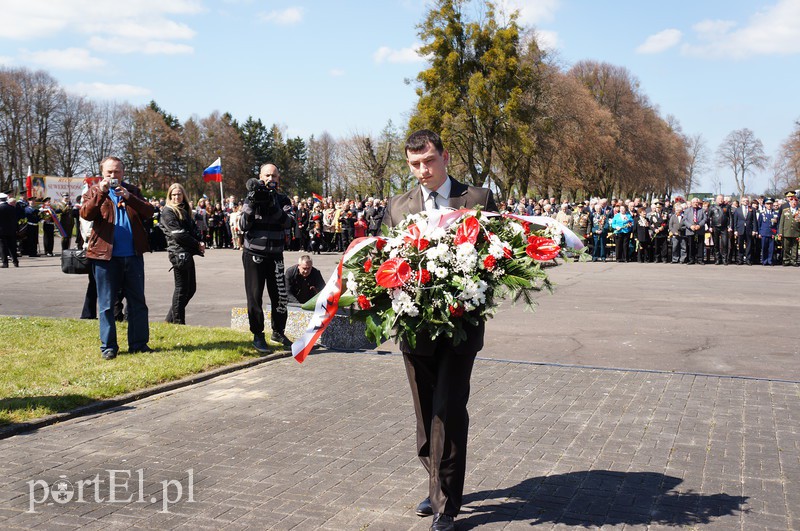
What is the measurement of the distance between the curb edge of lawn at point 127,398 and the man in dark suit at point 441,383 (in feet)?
11.3

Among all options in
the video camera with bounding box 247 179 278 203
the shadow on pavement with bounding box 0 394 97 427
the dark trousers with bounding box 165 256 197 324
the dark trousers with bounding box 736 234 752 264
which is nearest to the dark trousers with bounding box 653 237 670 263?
the dark trousers with bounding box 736 234 752 264

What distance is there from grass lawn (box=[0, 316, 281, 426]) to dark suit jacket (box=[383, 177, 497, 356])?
3.71 metres

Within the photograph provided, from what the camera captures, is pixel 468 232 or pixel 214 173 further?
pixel 214 173

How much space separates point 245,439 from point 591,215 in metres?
24.3

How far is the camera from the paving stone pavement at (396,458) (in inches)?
177

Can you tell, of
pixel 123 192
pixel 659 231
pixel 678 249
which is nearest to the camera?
pixel 123 192

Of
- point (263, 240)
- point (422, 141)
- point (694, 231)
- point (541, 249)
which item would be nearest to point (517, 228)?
point (541, 249)

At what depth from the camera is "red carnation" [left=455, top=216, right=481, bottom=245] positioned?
413cm

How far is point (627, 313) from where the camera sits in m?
13.4

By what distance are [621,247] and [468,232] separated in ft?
79.5

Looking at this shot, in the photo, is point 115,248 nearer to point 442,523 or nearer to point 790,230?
point 442,523

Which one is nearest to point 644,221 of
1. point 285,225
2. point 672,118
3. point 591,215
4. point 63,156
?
point 591,215

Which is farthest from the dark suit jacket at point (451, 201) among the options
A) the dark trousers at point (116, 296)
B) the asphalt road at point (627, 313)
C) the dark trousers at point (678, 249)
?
the dark trousers at point (678, 249)

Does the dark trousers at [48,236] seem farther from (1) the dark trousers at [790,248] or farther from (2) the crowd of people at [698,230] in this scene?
(1) the dark trousers at [790,248]
